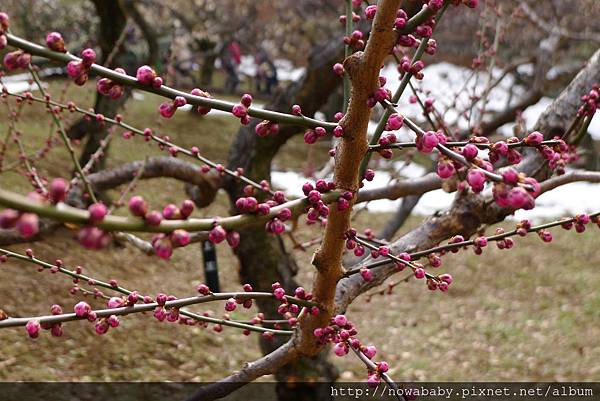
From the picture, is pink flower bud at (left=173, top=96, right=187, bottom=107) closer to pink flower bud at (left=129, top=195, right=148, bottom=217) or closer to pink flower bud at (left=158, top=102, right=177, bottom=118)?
pink flower bud at (left=158, top=102, right=177, bottom=118)

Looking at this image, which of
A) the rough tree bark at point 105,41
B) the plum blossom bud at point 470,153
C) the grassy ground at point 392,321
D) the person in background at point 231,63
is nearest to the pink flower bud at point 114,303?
the plum blossom bud at point 470,153

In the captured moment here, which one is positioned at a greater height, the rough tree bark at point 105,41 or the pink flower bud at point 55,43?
the rough tree bark at point 105,41

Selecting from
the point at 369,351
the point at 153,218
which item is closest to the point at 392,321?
the point at 369,351

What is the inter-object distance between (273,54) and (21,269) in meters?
18.7

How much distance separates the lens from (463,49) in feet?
66.1

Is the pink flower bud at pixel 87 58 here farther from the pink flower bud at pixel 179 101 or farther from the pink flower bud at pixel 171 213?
the pink flower bud at pixel 171 213

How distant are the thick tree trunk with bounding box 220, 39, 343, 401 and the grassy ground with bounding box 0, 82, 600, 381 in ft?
3.17

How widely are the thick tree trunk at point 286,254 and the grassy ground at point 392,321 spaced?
967 mm

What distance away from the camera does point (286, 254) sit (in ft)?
13.0

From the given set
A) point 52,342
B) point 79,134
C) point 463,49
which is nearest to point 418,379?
point 52,342

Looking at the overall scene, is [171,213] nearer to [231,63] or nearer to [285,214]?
[285,214]

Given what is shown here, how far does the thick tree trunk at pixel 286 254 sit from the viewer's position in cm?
378

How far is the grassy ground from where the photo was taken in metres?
4.23

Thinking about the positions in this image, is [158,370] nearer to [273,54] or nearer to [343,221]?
[343,221]
